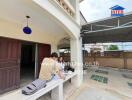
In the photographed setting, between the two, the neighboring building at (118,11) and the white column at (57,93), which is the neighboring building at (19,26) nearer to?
the neighboring building at (118,11)

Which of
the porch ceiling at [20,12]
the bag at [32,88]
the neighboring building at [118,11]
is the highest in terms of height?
the neighboring building at [118,11]

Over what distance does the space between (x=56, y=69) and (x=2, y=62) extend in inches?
80.7

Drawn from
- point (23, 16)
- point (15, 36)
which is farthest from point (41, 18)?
point (15, 36)

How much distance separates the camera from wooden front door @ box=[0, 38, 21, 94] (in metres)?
4.13

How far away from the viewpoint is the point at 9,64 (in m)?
4.40

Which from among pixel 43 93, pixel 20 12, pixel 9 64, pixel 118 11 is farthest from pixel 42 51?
pixel 118 11

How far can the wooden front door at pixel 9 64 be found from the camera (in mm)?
4129

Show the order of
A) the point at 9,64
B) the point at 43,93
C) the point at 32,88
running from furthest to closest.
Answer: the point at 9,64
the point at 43,93
the point at 32,88

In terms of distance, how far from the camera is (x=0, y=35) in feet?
13.1

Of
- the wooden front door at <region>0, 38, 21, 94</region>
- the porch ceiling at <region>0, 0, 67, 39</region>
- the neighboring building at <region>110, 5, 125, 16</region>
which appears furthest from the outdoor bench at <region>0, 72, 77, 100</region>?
the neighboring building at <region>110, 5, 125, 16</region>

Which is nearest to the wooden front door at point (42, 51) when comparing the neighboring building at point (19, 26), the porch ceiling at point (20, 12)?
the neighboring building at point (19, 26)

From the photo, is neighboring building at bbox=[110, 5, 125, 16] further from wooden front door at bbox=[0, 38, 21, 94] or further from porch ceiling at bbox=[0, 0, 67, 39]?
wooden front door at bbox=[0, 38, 21, 94]

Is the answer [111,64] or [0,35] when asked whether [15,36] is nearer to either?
[0,35]

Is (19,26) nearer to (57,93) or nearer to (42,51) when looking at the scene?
Answer: (42,51)
